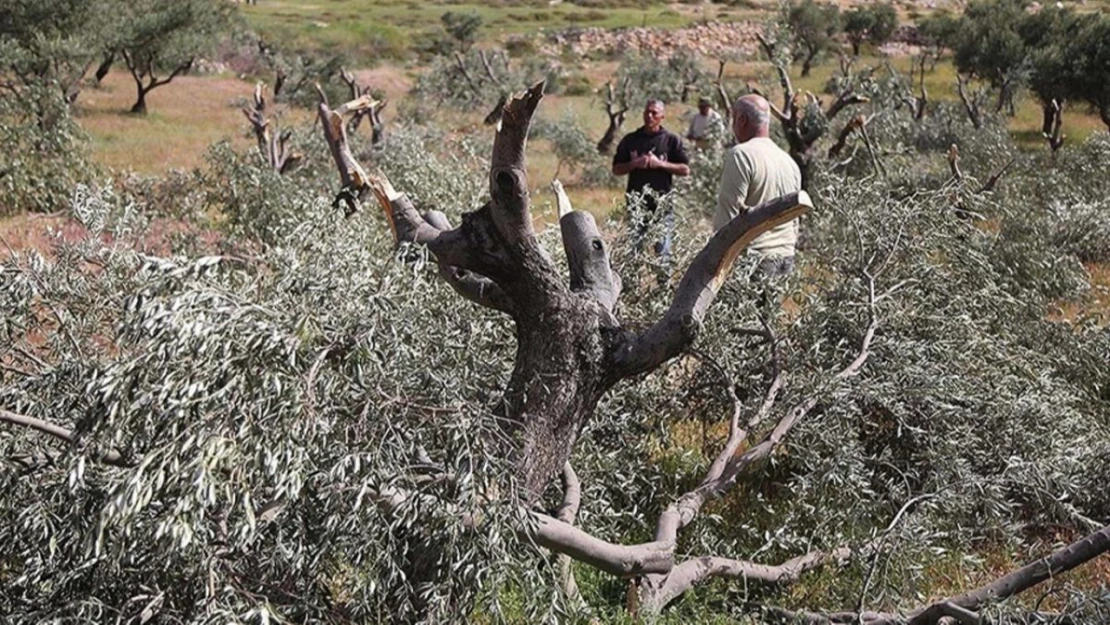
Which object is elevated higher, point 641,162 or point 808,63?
point 641,162

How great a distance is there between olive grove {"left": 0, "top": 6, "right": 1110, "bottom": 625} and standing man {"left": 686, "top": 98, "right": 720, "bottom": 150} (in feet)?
26.6

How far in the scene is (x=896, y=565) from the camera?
14.4 ft

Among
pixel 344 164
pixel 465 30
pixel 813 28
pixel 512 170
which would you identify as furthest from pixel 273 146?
pixel 465 30

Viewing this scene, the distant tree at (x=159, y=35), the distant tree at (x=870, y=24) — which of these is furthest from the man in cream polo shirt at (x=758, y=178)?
the distant tree at (x=870, y=24)

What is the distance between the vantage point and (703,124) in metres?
16.3

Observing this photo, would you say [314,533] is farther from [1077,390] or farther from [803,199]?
[1077,390]

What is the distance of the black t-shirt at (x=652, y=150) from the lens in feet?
31.6

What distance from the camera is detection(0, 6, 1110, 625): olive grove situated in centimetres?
296

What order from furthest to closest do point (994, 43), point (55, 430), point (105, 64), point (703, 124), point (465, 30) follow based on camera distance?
point (465, 30), point (105, 64), point (994, 43), point (703, 124), point (55, 430)

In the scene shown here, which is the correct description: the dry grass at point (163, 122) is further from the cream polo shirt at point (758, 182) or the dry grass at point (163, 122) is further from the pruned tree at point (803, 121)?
the cream polo shirt at point (758, 182)

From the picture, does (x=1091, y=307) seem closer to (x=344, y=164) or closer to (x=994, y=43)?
(x=344, y=164)

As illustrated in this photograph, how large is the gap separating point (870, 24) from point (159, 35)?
3813cm

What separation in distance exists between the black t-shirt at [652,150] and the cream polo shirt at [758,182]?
2821 millimetres

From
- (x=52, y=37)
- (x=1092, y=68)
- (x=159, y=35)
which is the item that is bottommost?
(x=159, y=35)
